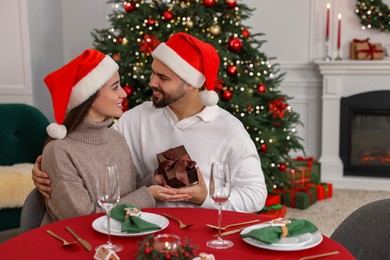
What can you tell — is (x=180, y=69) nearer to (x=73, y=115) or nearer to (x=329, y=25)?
(x=73, y=115)

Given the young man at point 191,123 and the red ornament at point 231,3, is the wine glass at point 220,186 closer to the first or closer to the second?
the young man at point 191,123

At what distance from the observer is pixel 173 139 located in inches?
94.4

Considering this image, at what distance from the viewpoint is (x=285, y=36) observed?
562cm

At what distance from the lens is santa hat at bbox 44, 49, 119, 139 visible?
205 centimetres

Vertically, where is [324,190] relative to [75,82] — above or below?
below

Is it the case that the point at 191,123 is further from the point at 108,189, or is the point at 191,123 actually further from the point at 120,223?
the point at 108,189

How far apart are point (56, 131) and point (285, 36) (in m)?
3.98

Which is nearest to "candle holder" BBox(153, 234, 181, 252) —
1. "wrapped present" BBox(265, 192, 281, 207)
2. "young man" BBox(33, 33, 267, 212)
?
"young man" BBox(33, 33, 267, 212)

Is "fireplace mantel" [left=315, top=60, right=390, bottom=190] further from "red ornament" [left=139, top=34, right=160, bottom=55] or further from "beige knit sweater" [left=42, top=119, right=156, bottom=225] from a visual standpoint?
"beige knit sweater" [left=42, top=119, right=156, bottom=225]

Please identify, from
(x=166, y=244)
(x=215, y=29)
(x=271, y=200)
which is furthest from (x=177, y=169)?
(x=271, y=200)

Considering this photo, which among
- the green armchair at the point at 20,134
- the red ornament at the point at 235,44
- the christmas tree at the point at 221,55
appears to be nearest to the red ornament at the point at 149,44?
the christmas tree at the point at 221,55

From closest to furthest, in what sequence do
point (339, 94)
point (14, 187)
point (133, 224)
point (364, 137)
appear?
point (133, 224)
point (14, 187)
point (339, 94)
point (364, 137)

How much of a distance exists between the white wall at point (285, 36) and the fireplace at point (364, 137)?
0.30 m

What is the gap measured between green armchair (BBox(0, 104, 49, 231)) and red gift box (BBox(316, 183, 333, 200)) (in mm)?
2436
